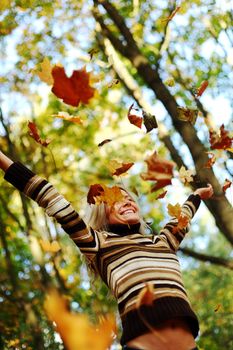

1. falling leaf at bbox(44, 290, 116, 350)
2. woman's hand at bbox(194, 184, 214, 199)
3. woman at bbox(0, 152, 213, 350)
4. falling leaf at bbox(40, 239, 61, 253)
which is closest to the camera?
falling leaf at bbox(44, 290, 116, 350)

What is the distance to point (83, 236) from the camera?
2088 millimetres

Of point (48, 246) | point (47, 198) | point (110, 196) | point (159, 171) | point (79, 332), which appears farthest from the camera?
point (48, 246)

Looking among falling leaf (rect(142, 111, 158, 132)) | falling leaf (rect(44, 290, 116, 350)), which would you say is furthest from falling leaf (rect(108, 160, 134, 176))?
falling leaf (rect(44, 290, 116, 350))

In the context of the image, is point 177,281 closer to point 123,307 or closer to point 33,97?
point 123,307

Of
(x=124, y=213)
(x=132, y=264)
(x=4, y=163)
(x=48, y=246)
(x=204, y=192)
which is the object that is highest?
(x=4, y=163)

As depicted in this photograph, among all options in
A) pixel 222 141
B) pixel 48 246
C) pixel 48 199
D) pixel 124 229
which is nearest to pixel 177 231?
pixel 124 229

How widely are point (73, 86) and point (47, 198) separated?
1.74 ft

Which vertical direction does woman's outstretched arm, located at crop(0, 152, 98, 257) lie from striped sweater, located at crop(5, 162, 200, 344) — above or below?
above

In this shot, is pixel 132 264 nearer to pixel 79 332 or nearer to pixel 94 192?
pixel 94 192

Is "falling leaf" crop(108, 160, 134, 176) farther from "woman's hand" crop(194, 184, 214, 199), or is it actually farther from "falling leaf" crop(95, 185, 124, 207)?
"woman's hand" crop(194, 184, 214, 199)

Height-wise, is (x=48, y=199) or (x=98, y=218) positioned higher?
(x=48, y=199)

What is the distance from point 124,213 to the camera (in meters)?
2.38

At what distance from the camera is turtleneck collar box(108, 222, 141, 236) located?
233 centimetres

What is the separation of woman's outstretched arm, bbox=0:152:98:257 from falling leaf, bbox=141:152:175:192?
1.31 feet
